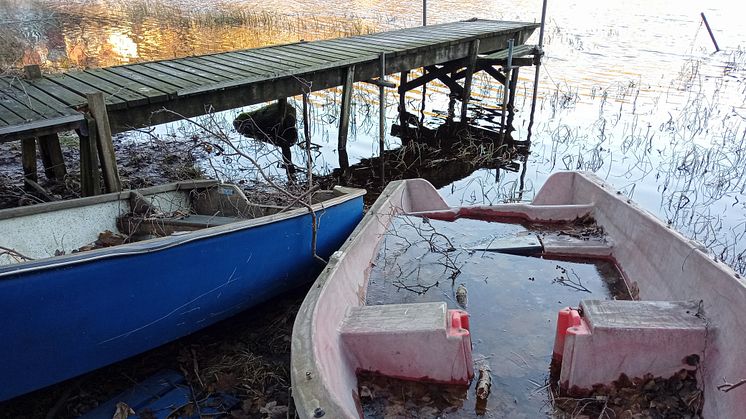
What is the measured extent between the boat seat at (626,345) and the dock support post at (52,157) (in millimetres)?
5973

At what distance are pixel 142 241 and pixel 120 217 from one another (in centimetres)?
138

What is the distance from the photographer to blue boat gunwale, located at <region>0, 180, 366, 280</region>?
312 cm

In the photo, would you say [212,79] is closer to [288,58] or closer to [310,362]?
[288,58]

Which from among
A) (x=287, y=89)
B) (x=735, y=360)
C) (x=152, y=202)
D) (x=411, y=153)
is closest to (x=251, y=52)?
(x=287, y=89)

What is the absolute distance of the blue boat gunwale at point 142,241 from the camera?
3115mm

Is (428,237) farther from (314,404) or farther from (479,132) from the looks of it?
(479,132)

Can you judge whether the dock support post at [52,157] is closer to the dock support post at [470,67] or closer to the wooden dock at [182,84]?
the wooden dock at [182,84]

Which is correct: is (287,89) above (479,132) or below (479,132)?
above

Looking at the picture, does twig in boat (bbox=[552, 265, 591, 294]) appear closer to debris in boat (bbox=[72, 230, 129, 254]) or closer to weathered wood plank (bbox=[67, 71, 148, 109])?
debris in boat (bbox=[72, 230, 129, 254])

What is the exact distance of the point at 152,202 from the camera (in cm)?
505

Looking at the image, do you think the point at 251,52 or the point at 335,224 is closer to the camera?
the point at 335,224

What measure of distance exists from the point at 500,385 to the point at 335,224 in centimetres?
218

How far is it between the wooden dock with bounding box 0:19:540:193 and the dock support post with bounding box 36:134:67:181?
12 mm

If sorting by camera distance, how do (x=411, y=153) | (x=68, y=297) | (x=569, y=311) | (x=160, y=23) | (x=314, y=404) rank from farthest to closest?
(x=160, y=23), (x=411, y=153), (x=569, y=311), (x=68, y=297), (x=314, y=404)
